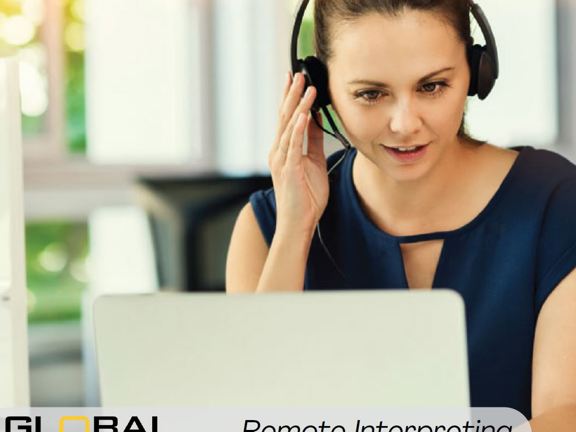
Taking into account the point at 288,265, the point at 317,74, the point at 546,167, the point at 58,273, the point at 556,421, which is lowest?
the point at 58,273

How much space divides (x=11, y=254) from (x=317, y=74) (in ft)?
1.56

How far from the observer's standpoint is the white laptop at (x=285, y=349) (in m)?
0.71

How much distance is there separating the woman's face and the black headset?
0.05 ft

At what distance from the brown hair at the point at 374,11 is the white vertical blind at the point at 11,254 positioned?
0.42 meters

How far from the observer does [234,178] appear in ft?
5.31

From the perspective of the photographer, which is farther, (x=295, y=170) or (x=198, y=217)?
(x=198, y=217)

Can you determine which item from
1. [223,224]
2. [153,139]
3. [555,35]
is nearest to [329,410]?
[223,224]

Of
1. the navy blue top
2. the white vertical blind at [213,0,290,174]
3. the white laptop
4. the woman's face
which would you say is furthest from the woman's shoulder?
the white vertical blind at [213,0,290,174]

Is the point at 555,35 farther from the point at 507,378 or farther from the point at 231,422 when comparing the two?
the point at 231,422

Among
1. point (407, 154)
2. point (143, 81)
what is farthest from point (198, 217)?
point (143, 81)

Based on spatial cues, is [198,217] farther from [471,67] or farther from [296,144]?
[471,67]

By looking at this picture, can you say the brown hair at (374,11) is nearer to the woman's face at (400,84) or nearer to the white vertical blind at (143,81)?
the woman's face at (400,84)

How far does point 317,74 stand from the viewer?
4.04 feet

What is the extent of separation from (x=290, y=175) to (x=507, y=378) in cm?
35
